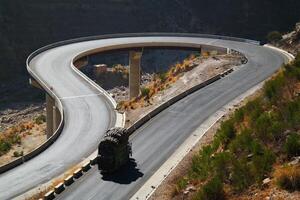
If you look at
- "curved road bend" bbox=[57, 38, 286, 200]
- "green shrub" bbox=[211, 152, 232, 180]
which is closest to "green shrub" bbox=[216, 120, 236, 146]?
"green shrub" bbox=[211, 152, 232, 180]

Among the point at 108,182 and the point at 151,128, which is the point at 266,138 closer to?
the point at 108,182

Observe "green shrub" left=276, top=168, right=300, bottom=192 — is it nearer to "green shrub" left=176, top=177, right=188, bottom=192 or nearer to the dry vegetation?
"green shrub" left=176, top=177, right=188, bottom=192

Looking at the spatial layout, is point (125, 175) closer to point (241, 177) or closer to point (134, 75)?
point (241, 177)

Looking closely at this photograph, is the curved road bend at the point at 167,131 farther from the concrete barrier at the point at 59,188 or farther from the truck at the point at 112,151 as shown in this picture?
the truck at the point at 112,151

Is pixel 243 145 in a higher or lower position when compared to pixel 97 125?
higher

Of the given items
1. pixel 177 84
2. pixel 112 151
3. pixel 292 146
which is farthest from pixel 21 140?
pixel 292 146
